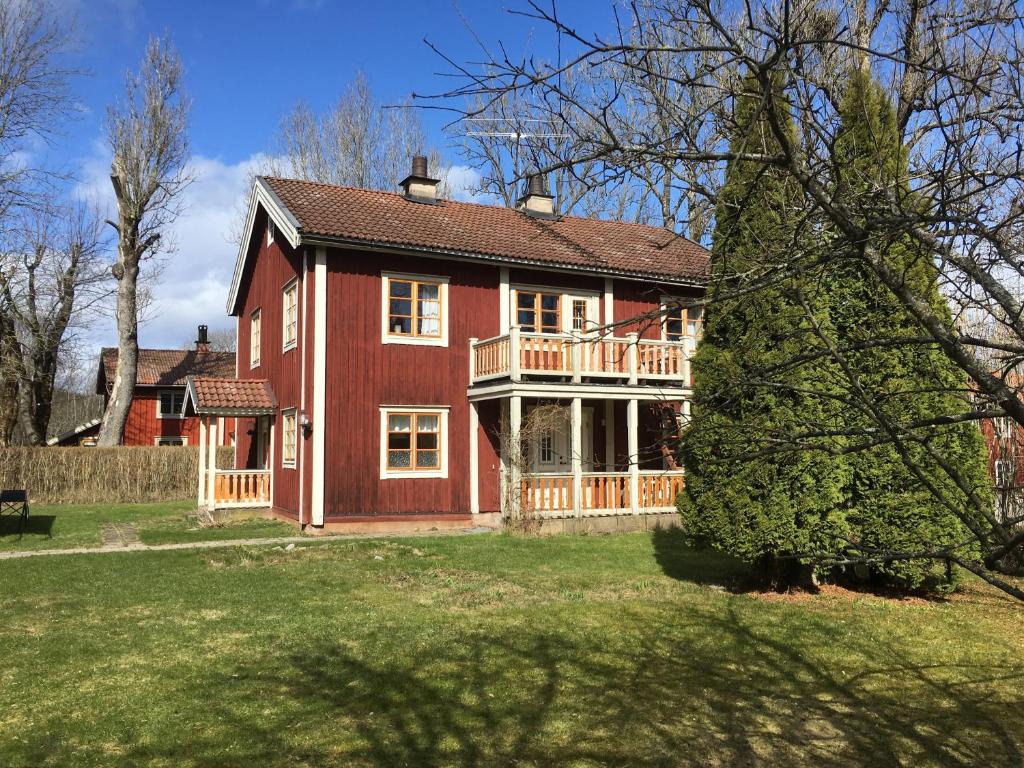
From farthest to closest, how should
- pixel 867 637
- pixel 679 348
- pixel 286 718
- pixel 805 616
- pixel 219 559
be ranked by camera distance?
pixel 679 348
pixel 219 559
pixel 805 616
pixel 867 637
pixel 286 718

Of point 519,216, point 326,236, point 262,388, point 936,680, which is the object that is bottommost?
point 936,680

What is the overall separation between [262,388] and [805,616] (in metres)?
14.5

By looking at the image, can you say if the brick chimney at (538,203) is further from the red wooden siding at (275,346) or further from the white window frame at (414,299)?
the red wooden siding at (275,346)

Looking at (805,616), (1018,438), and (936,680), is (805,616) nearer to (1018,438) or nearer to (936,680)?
(936,680)

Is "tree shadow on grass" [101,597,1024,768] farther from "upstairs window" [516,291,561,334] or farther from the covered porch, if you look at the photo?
"upstairs window" [516,291,561,334]

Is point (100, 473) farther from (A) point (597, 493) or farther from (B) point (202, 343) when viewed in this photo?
(B) point (202, 343)

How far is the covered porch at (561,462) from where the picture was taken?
53.0ft

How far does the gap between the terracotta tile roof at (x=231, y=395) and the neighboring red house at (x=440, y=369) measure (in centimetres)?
5

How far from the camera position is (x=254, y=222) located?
68.3ft

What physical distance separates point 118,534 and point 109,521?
10.5 feet

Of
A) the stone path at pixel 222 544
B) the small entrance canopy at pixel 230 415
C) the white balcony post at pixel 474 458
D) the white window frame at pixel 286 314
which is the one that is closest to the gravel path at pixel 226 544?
the stone path at pixel 222 544

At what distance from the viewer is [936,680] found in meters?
6.34

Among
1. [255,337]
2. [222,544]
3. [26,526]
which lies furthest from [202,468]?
[222,544]

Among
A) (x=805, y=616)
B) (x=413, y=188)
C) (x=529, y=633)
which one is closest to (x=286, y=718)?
(x=529, y=633)
